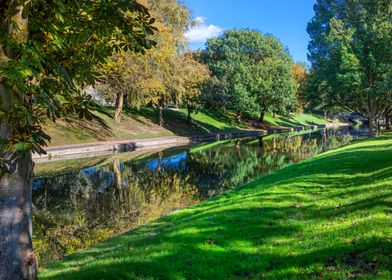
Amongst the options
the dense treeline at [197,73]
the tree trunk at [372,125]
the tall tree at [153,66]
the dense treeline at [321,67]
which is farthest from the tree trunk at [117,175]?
the tree trunk at [372,125]

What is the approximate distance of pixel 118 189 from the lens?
55.2 feet

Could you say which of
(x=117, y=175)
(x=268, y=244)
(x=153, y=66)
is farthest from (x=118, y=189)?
(x=153, y=66)

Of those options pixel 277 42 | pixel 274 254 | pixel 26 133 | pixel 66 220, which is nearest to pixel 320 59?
pixel 66 220

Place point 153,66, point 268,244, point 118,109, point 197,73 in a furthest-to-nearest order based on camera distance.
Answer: point 197,73 < point 118,109 < point 153,66 < point 268,244

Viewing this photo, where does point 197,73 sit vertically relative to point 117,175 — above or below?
above

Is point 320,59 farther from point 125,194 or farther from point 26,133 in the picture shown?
point 26,133

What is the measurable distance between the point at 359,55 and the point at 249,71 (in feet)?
103

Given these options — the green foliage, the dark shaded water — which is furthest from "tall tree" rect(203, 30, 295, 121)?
the green foliage

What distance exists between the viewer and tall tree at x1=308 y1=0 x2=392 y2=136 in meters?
30.3

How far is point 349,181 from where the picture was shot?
11.9 m

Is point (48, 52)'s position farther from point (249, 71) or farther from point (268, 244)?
point (249, 71)

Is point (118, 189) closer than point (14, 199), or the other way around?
point (14, 199)

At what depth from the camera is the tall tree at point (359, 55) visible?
1192 inches

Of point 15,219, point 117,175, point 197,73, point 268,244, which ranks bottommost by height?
point 117,175
